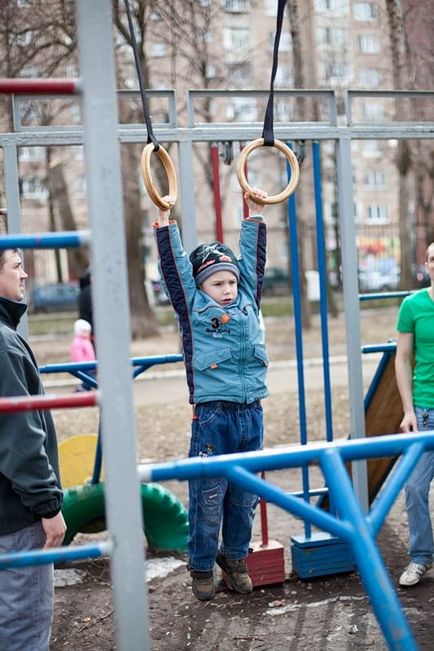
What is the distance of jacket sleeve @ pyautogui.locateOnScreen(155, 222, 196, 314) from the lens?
2979 millimetres

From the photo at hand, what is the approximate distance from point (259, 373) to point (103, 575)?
160 centimetres

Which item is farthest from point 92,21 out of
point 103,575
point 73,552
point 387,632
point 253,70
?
point 253,70

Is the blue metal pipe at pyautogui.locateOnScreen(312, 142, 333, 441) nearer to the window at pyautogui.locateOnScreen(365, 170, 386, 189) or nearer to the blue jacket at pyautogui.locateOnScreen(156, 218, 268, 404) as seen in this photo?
the blue jacket at pyautogui.locateOnScreen(156, 218, 268, 404)

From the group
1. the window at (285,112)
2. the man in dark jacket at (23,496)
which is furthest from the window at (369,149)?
the man in dark jacket at (23,496)

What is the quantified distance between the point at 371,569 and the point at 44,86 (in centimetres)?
125

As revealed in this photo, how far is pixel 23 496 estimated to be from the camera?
2191mm

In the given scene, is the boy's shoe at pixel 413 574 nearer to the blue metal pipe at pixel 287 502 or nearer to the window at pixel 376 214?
the blue metal pipe at pixel 287 502

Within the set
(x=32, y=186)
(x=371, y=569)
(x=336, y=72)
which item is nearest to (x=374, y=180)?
(x=32, y=186)

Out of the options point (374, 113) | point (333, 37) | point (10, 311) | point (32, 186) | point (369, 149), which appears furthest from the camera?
point (369, 149)

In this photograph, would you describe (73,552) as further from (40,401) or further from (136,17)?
(136,17)

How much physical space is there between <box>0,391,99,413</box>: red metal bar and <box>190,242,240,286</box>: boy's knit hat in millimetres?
1494

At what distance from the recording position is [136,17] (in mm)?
7137

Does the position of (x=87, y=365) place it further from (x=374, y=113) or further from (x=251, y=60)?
(x=374, y=113)

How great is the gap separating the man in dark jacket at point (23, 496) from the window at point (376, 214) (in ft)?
139
